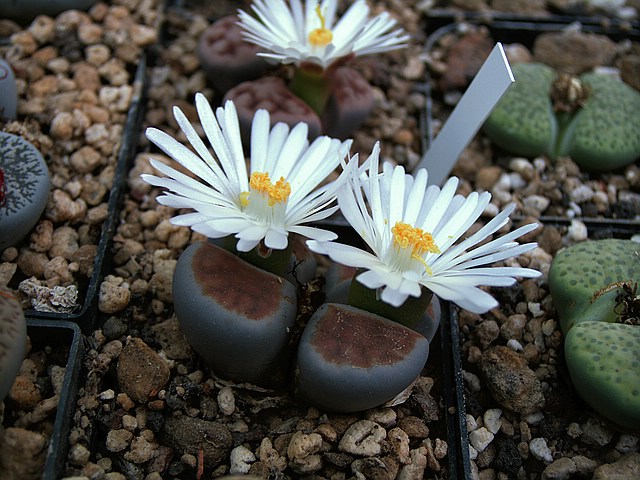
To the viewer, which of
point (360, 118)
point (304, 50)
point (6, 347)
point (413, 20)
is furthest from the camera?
point (413, 20)

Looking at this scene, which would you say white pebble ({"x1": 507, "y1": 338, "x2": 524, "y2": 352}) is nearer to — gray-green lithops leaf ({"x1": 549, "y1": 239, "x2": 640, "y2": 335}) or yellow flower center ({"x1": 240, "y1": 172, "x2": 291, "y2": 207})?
gray-green lithops leaf ({"x1": 549, "y1": 239, "x2": 640, "y2": 335})

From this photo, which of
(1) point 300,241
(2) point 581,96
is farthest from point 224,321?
(2) point 581,96

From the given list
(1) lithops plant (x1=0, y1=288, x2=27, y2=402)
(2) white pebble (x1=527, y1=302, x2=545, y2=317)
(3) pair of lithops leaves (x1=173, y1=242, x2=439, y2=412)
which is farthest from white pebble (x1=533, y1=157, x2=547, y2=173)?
(1) lithops plant (x1=0, y1=288, x2=27, y2=402)

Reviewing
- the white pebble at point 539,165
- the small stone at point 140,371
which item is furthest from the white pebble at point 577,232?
the small stone at point 140,371

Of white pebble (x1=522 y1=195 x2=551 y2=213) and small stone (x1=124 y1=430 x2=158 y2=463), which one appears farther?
white pebble (x1=522 y1=195 x2=551 y2=213)

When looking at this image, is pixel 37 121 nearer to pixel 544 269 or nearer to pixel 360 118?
pixel 360 118

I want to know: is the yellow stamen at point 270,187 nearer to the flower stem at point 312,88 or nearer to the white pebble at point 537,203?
the flower stem at point 312,88
